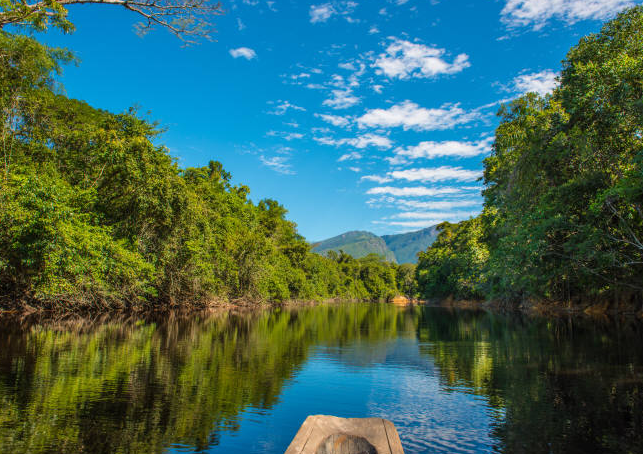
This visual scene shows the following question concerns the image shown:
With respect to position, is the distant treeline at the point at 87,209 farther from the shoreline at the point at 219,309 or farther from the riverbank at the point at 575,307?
the riverbank at the point at 575,307

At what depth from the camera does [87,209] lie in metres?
25.0

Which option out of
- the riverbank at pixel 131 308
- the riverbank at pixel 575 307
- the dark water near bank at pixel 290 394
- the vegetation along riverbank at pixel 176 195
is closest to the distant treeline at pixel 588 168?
the vegetation along riverbank at pixel 176 195

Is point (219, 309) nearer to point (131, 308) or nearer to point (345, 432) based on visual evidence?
point (131, 308)

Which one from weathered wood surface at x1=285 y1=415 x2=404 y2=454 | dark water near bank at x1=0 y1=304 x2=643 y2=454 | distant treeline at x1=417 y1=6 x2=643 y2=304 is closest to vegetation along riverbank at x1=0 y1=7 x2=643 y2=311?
distant treeline at x1=417 y1=6 x2=643 y2=304

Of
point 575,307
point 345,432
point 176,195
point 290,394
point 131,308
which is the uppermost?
point 176,195

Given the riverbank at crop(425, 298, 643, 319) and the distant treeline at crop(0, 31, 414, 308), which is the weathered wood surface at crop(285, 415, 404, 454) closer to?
the distant treeline at crop(0, 31, 414, 308)

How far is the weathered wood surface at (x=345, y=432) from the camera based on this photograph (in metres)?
4.52

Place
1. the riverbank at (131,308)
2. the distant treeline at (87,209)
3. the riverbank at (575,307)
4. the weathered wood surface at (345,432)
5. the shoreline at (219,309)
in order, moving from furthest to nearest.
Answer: the riverbank at (575,307), the shoreline at (219,309), the riverbank at (131,308), the distant treeline at (87,209), the weathered wood surface at (345,432)

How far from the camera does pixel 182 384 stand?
9.53 m

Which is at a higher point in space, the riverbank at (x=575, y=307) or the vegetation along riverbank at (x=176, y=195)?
the vegetation along riverbank at (x=176, y=195)

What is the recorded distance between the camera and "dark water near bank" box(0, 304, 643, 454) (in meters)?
6.36

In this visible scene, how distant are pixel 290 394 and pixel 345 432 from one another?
4879 mm

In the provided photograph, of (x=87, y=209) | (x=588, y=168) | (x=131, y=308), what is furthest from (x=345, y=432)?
(x=131, y=308)

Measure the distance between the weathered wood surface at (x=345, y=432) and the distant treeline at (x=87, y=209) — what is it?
1790cm
